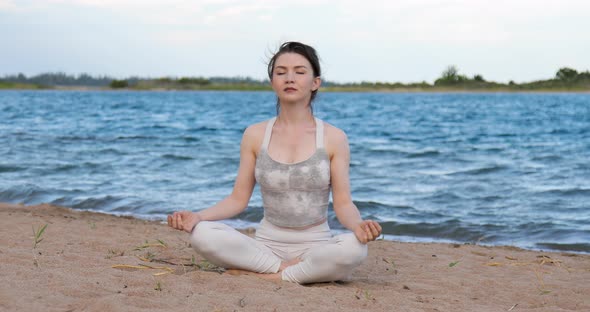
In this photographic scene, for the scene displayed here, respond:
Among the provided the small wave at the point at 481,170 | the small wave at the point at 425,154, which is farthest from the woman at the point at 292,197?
the small wave at the point at 425,154

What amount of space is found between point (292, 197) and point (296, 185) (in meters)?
0.07

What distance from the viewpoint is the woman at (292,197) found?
11.9 ft

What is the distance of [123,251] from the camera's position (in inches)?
179

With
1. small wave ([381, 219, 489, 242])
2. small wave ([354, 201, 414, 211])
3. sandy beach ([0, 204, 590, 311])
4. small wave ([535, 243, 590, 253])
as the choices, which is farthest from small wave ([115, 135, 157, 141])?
small wave ([535, 243, 590, 253])

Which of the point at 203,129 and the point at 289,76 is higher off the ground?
the point at 289,76

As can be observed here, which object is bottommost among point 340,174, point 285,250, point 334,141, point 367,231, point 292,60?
point 285,250

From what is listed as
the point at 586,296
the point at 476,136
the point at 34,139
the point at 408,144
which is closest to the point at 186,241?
the point at 586,296

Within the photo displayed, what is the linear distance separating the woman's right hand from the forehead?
0.97 metres

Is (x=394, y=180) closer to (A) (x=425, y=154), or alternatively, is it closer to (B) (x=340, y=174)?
(A) (x=425, y=154)

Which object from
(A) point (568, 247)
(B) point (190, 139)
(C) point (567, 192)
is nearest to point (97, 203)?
(A) point (568, 247)

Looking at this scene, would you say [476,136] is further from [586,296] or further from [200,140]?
[586,296]

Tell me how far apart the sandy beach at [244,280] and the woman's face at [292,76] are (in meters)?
1.05

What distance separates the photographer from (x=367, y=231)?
3.39 meters

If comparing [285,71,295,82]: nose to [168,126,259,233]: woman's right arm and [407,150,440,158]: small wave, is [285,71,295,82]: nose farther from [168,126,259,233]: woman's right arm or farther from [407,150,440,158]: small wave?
[407,150,440,158]: small wave
